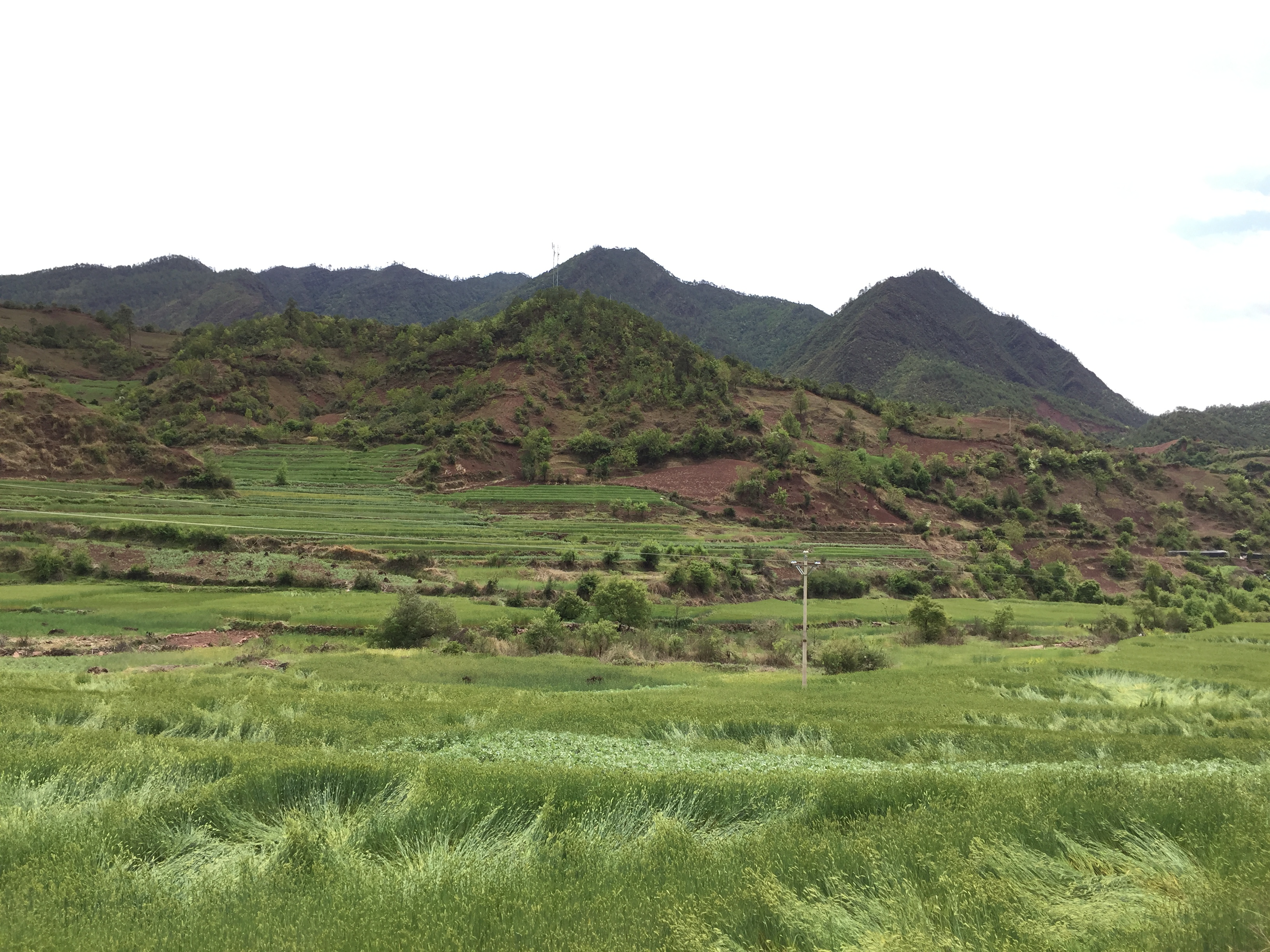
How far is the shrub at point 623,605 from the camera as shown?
47.0 m

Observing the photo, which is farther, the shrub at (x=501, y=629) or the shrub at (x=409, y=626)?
the shrub at (x=501, y=629)

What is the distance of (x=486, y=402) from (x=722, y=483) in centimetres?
4719

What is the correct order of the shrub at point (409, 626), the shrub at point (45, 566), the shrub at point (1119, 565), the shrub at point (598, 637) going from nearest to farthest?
the shrub at point (409, 626)
the shrub at point (598, 637)
the shrub at point (45, 566)
the shrub at point (1119, 565)

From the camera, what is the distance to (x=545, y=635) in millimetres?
41844

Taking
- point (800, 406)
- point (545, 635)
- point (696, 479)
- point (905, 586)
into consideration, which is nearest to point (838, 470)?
point (696, 479)

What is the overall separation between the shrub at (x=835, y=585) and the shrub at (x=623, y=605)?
2412cm

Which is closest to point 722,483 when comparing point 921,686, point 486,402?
point 486,402

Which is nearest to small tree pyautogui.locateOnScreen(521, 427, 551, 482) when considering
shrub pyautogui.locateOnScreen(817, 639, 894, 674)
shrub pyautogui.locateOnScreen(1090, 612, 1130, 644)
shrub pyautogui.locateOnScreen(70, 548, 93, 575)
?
shrub pyautogui.locateOnScreen(70, 548, 93, 575)

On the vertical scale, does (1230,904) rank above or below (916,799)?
above

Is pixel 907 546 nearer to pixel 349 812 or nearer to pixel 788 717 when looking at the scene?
pixel 788 717

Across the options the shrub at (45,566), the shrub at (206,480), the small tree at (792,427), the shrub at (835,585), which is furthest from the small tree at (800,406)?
the shrub at (45,566)

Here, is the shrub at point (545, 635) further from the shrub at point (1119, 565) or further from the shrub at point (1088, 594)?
the shrub at point (1119, 565)

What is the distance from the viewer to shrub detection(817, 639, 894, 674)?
38656 mm

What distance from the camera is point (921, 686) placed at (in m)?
29.1
